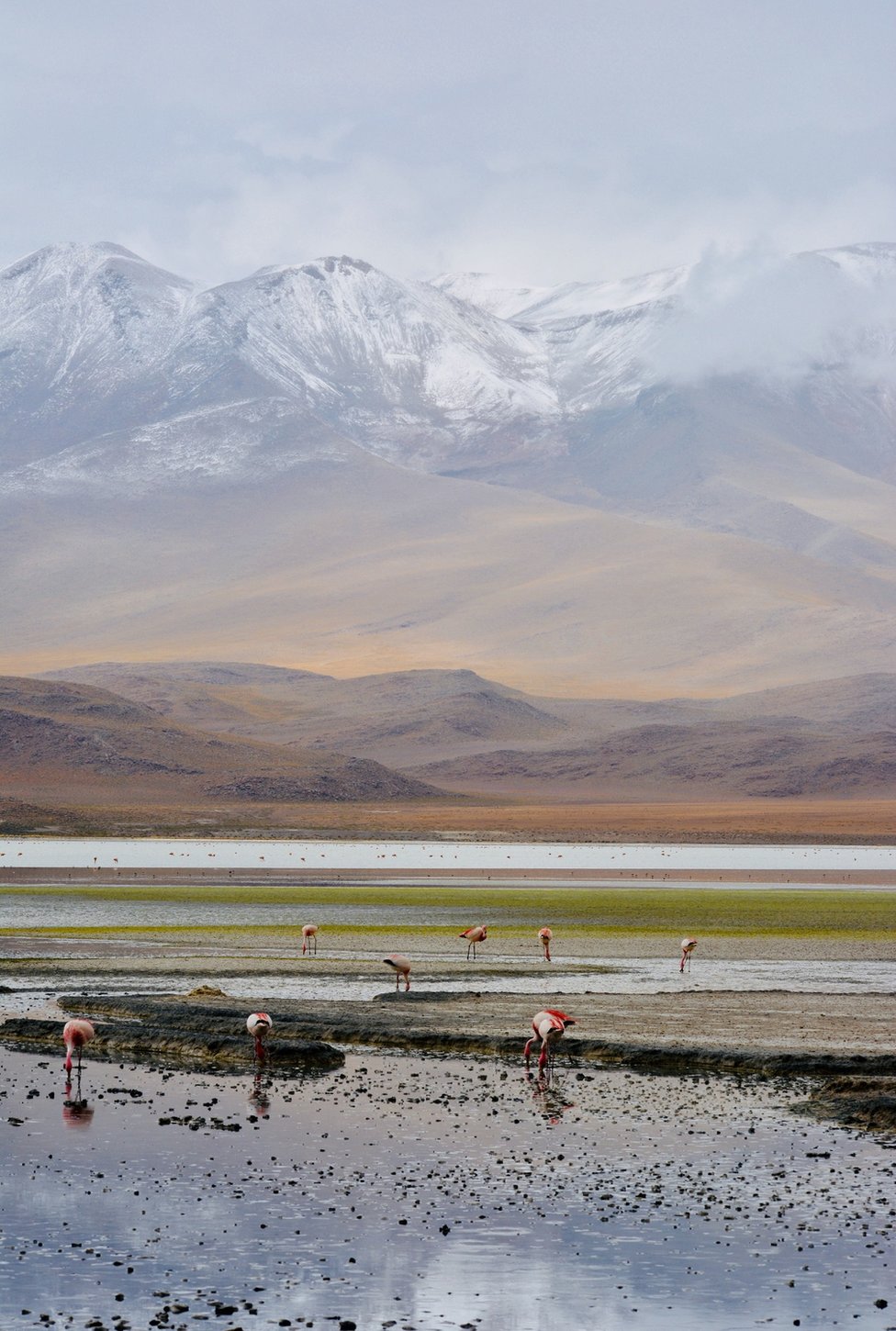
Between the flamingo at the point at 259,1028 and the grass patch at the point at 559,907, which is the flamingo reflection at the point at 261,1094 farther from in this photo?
the grass patch at the point at 559,907

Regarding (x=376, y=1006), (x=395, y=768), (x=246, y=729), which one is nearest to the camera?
(x=376, y=1006)

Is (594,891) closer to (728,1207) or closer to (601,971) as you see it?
(601,971)

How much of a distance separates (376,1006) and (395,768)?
139 metres

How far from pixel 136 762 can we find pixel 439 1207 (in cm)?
11984

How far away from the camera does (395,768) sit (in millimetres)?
164750

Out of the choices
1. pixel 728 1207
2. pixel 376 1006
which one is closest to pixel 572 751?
pixel 376 1006

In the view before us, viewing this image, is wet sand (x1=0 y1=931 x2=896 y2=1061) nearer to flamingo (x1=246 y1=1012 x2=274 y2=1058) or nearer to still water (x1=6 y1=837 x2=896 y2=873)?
flamingo (x1=246 y1=1012 x2=274 y2=1058)

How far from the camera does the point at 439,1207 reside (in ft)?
47.6

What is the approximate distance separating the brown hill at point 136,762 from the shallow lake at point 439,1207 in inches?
3889

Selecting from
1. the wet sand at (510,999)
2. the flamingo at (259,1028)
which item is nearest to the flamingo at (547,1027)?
the wet sand at (510,999)

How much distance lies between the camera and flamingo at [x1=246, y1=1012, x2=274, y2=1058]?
2097cm

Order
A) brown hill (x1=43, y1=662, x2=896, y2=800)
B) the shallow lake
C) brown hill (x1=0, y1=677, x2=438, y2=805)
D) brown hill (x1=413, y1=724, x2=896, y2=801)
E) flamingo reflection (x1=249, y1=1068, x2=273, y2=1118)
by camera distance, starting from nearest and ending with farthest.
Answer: the shallow lake → flamingo reflection (x1=249, y1=1068, x2=273, y2=1118) → brown hill (x1=0, y1=677, x2=438, y2=805) → brown hill (x1=413, y1=724, x2=896, y2=801) → brown hill (x1=43, y1=662, x2=896, y2=800)

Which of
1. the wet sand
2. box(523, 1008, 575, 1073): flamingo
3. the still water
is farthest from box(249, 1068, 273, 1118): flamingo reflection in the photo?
the still water

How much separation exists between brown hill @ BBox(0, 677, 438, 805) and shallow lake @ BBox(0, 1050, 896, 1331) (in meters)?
98.8
